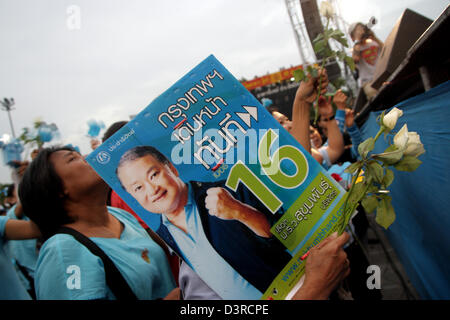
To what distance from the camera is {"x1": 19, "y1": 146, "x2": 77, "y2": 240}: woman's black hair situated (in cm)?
133

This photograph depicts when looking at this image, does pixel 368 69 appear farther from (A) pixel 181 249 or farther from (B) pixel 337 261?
(A) pixel 181 249

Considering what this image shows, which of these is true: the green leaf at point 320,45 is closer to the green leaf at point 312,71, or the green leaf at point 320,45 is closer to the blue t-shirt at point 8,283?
the green leaf at point 312,71

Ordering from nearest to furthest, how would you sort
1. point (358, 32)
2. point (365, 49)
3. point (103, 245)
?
point (103, 245), point (358, 32), point (365, 49)

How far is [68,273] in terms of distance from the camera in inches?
41.3

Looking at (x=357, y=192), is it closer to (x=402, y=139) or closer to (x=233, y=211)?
(x=402, y=139)

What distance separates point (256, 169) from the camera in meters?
0.80

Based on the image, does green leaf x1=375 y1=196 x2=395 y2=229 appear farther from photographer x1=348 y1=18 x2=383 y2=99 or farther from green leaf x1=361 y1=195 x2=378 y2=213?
photographer x1=348 y1=18 x2=383 y2=99

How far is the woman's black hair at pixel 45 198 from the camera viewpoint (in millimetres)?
1334

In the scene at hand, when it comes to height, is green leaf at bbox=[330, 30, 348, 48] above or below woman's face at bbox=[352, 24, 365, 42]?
below

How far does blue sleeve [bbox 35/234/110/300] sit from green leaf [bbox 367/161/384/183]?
→ 3.36 ft

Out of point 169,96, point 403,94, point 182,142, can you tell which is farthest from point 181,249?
point 403,94

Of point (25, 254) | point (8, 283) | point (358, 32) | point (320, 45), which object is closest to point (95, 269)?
point (8, 283)

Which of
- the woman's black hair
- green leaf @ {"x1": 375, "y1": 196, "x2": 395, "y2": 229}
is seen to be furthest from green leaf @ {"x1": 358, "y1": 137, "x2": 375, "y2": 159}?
the woman's black hair

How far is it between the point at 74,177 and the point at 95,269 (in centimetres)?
49
